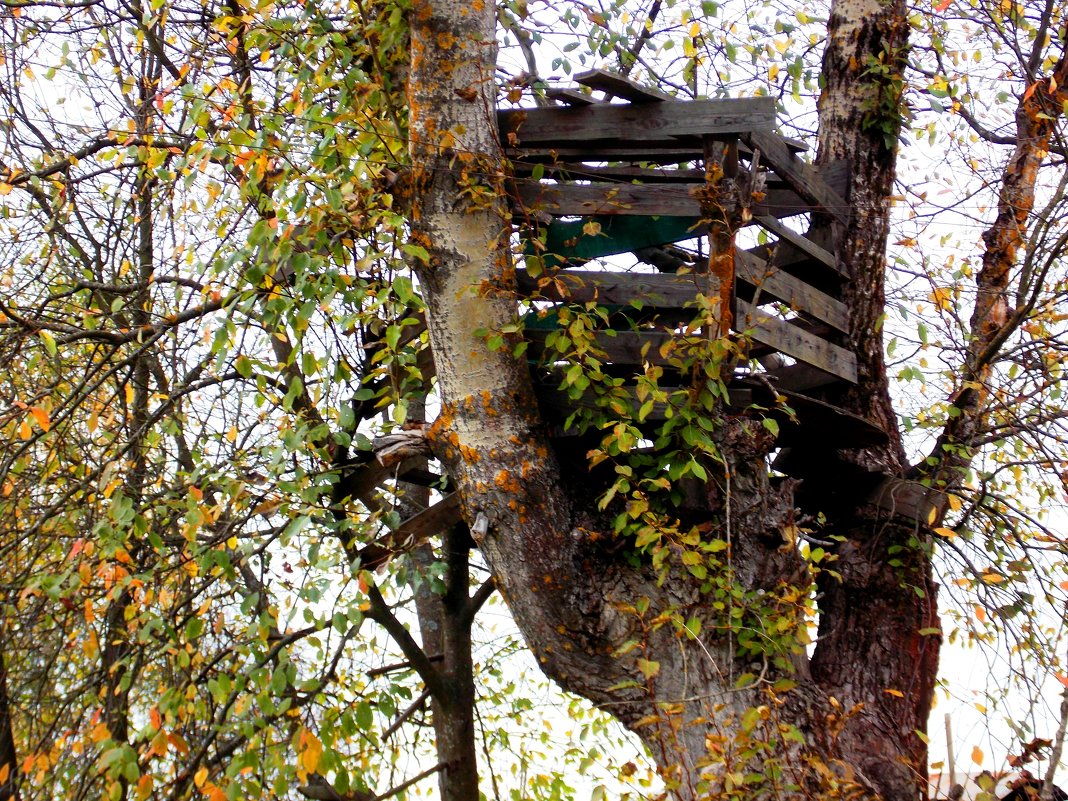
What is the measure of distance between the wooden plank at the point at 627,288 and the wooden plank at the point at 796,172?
55 cm

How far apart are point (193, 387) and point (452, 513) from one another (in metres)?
1.29

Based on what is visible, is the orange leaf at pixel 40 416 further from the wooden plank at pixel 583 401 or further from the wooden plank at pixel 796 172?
the wooden plank at pixel 796 172

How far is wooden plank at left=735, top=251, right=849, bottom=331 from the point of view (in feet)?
12.3

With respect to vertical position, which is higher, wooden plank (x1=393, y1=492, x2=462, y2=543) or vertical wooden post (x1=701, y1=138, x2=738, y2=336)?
vertical wooden post (x1=701, y1=138, x2=738, y2=336)

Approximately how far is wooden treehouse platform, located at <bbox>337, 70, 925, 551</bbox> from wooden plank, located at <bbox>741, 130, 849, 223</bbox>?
11 mm

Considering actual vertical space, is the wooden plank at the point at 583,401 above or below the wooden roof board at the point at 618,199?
below

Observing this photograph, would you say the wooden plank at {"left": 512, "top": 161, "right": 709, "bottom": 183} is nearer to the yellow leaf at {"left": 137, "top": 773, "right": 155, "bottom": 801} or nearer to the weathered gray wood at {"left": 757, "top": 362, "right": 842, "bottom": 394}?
the weathered gray wood at {"left": 757, "top": 362, "right": 842, "bottom": 394}

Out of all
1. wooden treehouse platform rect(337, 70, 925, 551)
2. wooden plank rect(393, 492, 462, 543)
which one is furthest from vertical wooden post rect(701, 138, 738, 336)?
wooden plank rect(393, 492, 462, 543)

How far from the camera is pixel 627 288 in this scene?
3.74m

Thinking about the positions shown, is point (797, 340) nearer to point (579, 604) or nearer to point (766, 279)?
point (766, 279)

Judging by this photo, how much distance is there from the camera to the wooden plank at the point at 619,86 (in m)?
3.47

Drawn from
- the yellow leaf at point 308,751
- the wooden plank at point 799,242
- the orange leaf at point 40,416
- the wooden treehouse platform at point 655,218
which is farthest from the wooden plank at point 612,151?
the yellow leaf at point 308,751

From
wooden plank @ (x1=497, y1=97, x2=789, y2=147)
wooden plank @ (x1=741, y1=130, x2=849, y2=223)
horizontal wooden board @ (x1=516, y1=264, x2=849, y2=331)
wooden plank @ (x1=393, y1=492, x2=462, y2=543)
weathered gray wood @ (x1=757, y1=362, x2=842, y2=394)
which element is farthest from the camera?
weathered gray wood @ (x1=757, y1=362, x2=842, y2=394)

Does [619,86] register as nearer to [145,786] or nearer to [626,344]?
[626,344]
